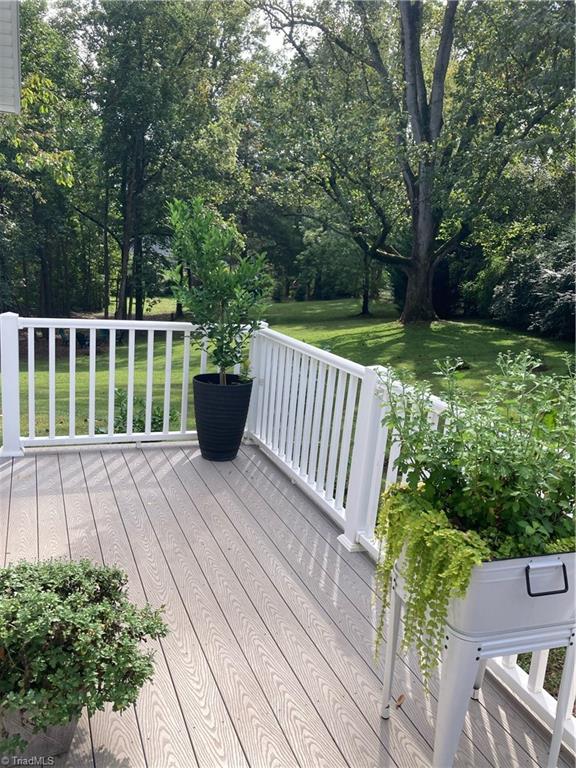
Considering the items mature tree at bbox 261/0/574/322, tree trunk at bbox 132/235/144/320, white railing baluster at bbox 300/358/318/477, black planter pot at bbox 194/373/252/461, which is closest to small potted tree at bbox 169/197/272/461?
black planter pot at bbox 194/373/252/461

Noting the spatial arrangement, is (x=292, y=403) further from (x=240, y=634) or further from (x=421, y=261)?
(x=421, y=261)

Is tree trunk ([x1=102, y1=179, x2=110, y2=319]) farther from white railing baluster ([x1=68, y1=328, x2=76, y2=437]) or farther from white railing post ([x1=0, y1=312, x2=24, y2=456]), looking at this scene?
white railing post ([x1=0, y1=312, x2=24, y2=456])

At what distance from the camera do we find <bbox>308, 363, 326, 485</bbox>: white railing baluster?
3568 mm

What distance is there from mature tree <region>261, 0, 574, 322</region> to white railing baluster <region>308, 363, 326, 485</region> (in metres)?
6.40

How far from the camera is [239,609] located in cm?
253

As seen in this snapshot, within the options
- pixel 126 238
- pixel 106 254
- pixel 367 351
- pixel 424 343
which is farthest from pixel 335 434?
pixel 106 254

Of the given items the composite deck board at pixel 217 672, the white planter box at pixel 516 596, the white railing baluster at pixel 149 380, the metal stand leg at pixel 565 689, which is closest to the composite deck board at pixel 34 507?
the composite deck board at pixel 217 672

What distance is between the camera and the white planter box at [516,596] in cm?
149

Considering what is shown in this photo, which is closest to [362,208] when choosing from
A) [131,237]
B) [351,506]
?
[131,237]

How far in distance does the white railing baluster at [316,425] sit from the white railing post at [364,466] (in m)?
0.53

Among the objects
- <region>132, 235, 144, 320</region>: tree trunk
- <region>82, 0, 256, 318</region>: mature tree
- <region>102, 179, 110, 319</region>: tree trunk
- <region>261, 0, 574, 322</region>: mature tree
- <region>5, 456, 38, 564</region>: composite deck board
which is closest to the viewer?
<region>5, 456, 38, 564</region>: composite deck board

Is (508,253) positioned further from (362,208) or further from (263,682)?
(263,682)

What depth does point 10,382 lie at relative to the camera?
12.8ft

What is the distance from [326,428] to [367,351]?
6.23 m
